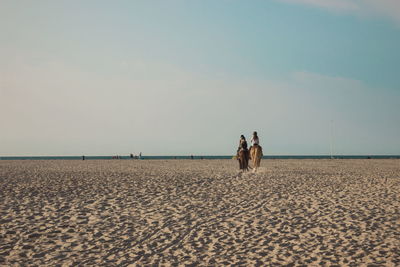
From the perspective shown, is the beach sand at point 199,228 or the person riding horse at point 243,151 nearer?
the beach sand at point 199,228

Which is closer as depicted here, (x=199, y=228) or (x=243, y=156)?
(x=199, y=228)

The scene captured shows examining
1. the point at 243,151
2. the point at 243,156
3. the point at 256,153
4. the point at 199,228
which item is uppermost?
the point at 243,151

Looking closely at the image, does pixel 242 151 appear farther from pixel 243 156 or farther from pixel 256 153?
pixel 256 153

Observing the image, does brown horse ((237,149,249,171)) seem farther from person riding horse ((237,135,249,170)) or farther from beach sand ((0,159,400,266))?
beach sand ((0,159,400,266))

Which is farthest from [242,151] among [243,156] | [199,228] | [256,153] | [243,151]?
[199,228]

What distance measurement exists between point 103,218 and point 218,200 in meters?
4.82

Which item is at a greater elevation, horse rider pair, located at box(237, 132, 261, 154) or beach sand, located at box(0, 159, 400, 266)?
horse rider pair, located at box(237, 132, 261, 154)

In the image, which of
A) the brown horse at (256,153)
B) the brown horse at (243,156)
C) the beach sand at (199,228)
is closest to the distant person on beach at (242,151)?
the brown horse at (243,156)

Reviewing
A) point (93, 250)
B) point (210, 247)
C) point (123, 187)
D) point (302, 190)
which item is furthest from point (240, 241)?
point (123, 187)

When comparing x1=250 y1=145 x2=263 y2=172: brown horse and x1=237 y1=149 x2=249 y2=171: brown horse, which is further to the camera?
x1=237 y1=149 x2=249 y2=171: brown horse

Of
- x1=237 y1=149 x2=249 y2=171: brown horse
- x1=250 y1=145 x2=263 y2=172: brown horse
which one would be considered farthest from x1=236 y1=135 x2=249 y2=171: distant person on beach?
x1=250 y1=145 x2=263 y2=172: brown horse

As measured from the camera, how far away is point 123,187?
1839 centimetres

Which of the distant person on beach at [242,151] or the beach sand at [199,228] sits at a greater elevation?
the distant person on beach at [242,151]

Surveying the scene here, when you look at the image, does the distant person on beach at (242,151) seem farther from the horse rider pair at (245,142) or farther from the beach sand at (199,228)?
the beach sand at (199,228)
